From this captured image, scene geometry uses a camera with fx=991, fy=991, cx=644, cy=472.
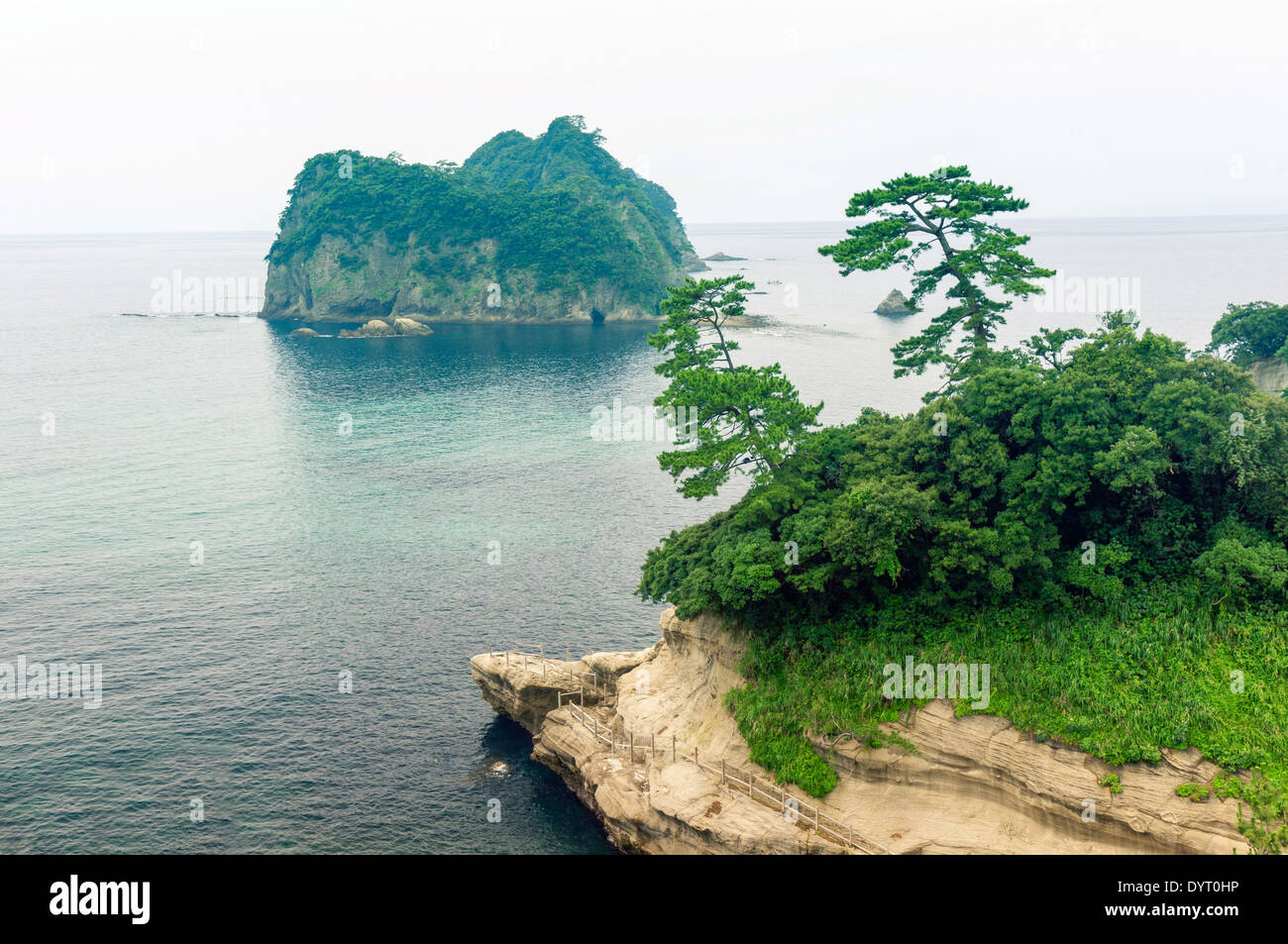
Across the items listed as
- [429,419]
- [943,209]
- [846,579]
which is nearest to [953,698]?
[846,579]

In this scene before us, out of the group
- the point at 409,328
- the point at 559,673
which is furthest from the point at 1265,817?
the point at 409,328

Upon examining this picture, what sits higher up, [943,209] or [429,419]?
[943,209]

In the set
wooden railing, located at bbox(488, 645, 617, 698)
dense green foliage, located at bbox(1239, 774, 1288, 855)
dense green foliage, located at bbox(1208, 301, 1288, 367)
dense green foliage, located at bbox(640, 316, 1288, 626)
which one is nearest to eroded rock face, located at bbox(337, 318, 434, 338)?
dense green foliage, located at bbox(1208, 301, 1288, 367)

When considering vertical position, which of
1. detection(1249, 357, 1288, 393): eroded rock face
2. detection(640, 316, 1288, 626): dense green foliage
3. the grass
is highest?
detection(1249, 357, 1288, 393): eroded rock face

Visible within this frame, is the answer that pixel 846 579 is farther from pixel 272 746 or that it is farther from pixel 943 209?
pixel 272 746

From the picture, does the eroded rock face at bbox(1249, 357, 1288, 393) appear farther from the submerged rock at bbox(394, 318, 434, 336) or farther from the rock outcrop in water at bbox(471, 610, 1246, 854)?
the submerged rock at bbox(394, 318, 434, 336)

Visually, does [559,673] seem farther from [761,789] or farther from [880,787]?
[880,787]
